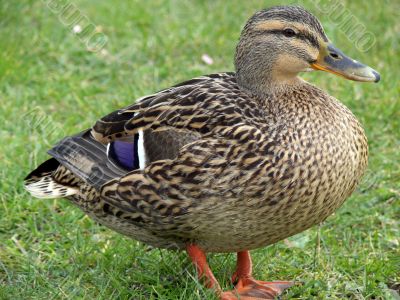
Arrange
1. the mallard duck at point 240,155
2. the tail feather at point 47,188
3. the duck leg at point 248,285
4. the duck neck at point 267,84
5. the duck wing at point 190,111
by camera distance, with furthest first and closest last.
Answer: the tail feather at point 47,188 → the duck leg at point 248,285 → the duck neck at point 267,84 → the duck wing at point 190,111 → the mallard duck at point 240,155

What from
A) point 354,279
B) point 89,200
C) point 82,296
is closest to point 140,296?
point 82,296

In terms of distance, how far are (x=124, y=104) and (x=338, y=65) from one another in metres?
2.59

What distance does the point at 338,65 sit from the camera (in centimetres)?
380

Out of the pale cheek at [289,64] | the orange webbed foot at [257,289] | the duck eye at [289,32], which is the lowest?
the orange webbed foot at [257,289]

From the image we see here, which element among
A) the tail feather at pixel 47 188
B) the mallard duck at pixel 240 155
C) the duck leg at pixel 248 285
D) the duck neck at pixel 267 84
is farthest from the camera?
the tail feather at pixel 47 188

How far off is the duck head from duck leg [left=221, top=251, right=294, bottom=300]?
0.90 meters

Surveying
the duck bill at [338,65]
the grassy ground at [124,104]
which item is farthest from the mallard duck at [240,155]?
the grassy ground at [124,104]

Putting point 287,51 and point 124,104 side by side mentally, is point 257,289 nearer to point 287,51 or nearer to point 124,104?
point 287,51

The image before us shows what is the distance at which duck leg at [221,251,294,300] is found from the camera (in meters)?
4.02

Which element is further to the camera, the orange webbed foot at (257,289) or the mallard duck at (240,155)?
the orange webbed foot at (257,289)

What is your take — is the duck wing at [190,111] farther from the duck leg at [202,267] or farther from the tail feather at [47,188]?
the duck leg at [202,267]

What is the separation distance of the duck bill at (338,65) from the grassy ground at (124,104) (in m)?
1.04

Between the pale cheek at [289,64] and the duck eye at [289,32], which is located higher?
the duck eye at [289,32]

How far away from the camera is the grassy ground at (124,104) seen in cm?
415
